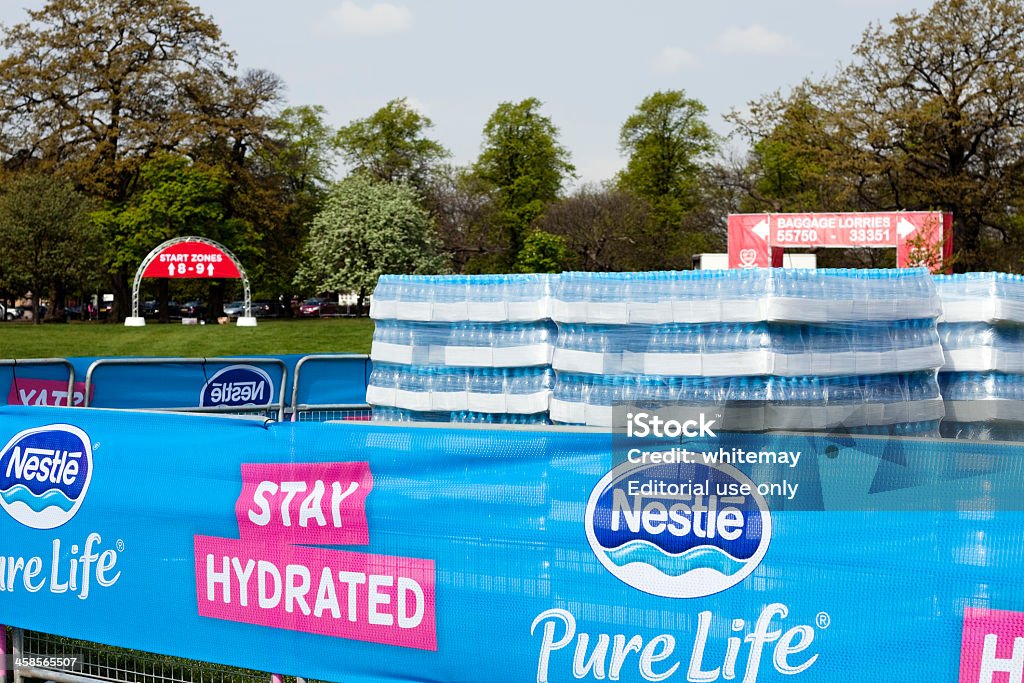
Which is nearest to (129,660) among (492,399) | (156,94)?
(492,399)

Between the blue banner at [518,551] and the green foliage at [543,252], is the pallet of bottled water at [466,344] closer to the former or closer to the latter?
the blue banner at [518,551]

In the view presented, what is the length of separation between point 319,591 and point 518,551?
1.10 meters

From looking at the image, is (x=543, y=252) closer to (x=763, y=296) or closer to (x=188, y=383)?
(x=188, y=383)

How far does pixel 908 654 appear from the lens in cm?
455

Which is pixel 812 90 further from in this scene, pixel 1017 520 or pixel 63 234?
pixel 1017 520

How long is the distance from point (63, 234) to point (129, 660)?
54.7 m

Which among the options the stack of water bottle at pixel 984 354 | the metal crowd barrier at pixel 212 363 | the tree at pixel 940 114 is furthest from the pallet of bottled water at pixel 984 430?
the tree at pixel 940 114

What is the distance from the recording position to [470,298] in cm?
867

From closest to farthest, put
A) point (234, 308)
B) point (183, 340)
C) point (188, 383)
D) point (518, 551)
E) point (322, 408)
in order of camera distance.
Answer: point (518, 551), point (322, 408), point (188, 383), point (183, 340), point (234, 308)

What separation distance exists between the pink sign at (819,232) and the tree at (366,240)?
34303 mm

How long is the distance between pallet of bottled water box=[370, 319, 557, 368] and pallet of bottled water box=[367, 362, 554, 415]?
0.07 metres

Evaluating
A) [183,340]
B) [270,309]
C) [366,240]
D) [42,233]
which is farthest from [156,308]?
[183,340]

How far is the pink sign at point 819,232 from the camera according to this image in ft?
122

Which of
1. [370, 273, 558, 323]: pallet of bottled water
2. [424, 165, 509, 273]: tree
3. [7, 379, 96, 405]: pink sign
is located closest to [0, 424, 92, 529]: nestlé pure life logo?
[370, 273, 558, 323]: pallet of bottled water
